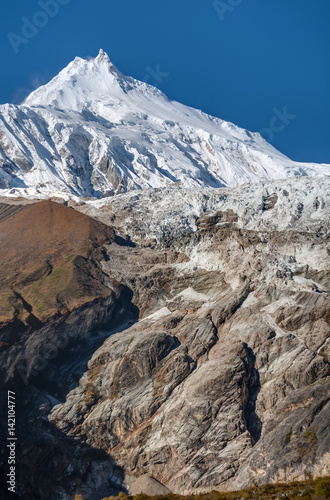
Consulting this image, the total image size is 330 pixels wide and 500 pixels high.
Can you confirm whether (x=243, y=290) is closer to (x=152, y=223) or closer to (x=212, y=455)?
(x=212, y=455)

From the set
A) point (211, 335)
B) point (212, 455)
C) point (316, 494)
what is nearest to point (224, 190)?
point (211, 335)

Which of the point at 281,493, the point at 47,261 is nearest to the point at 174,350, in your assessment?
the point at 281,493

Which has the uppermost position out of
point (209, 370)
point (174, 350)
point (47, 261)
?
point (47, 261)

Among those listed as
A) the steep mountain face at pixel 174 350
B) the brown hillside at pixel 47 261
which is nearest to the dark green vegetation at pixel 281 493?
the steep mountain face at pixel 174 350

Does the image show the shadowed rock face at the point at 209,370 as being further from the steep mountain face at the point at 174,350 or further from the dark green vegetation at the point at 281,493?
the dark green vegetation at the point at 281,493

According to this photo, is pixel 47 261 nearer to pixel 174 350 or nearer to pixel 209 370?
pixel 174 350

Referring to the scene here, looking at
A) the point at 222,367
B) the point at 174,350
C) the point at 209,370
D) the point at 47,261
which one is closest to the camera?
the point at 222,367
